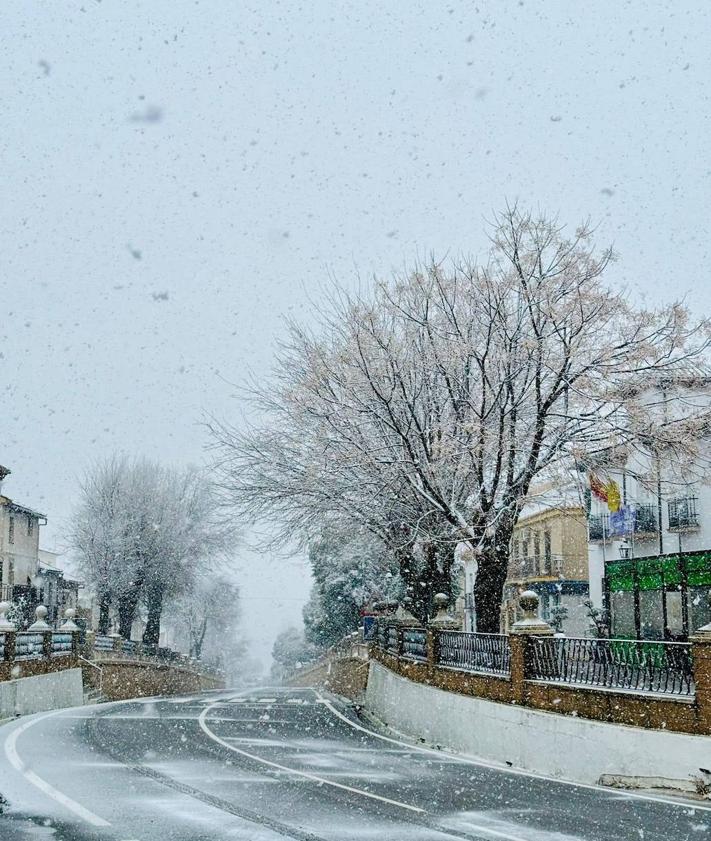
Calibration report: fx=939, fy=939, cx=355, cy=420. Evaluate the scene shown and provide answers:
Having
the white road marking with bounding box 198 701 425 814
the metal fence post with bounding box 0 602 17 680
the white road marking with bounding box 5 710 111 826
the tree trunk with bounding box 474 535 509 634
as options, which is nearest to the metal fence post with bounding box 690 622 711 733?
the white road marking with bounding box 198 701 425 814

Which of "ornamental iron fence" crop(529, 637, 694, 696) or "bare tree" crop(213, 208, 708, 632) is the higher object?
"bare tree" crop(213, 208, 708, 632)

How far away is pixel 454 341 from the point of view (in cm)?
2106

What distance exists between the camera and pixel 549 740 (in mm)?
14008

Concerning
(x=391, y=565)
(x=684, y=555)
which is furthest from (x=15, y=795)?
(x=391, y=565)

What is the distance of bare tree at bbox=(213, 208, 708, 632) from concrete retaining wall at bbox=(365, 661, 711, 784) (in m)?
2.74

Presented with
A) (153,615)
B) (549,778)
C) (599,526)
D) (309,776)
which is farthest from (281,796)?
(153,615)

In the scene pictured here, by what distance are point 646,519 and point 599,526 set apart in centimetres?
297

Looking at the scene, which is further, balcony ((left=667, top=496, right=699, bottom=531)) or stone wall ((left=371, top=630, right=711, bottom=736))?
balcony ((left=667, top=496, right=699, bottom=531))

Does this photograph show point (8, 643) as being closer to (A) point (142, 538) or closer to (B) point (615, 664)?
(B) point (615, 664)

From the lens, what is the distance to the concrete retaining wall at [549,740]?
11.7 m

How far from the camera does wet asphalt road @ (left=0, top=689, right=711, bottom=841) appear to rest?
25.7 feet

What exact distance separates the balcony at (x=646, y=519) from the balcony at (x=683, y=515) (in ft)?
4.07

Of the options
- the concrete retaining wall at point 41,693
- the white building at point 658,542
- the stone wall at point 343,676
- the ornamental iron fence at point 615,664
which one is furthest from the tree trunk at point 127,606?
the ornamental iron fence at point 615,664

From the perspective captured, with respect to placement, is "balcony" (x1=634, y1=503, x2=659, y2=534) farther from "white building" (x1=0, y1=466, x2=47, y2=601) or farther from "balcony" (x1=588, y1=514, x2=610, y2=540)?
"white building" (x1=0, y1=466, x2=47, y2=601)
